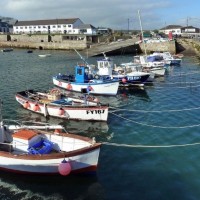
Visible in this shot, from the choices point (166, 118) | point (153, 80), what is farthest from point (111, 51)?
point (166, 118)

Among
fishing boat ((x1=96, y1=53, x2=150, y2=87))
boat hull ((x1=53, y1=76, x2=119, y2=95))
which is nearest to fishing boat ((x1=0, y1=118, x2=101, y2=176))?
boat hull ((x1=53, y1=76, x2=119, y2=95))

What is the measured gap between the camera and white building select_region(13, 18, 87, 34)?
13338 centimetres

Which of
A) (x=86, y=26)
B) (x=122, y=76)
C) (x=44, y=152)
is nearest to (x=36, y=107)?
(x=44, y=152)

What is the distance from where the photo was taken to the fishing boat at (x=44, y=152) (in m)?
15.8

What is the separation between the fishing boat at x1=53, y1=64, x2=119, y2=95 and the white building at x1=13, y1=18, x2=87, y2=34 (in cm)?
9480

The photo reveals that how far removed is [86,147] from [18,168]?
3.69 meters

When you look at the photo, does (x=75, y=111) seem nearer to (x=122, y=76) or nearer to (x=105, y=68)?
(x=105, y=68)

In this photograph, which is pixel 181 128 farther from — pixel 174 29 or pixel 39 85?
pixel 174 29

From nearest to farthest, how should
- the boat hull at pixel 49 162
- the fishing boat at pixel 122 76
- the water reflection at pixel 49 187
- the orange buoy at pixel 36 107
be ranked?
the water reflection at pixel 49 187 → the boat hull at pixel 49 162 → the orange buoy at pixel 36 107 → the fishing boat at pixel 122 76

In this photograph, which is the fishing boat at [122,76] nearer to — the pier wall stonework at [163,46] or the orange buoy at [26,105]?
the orange buoy at [26,105]

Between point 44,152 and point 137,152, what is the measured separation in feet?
18.8

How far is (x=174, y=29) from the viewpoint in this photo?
156 m

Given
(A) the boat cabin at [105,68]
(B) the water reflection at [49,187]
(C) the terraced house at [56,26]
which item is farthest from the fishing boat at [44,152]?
(C) the terraced house at [56,26]

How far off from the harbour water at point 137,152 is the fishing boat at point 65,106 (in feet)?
1.87
